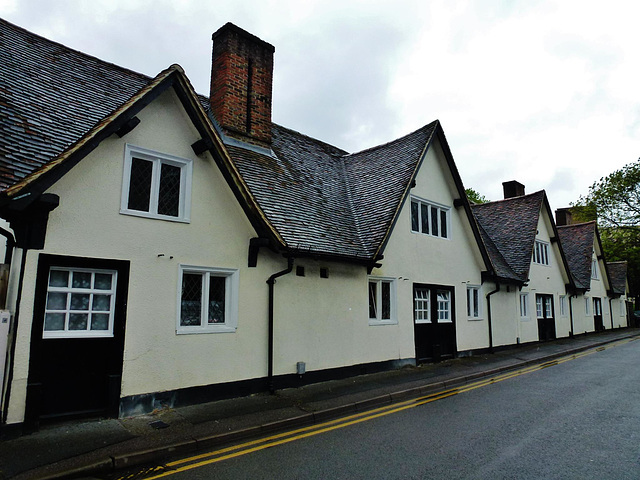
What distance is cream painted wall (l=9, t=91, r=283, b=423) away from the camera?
7004 millimetres

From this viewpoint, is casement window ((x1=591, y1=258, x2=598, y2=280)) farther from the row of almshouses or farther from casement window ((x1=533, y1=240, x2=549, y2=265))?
the row of almshouses

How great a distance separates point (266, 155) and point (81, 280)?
→ 7062 mm

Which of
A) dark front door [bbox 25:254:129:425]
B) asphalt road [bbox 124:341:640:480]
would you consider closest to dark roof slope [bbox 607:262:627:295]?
asphalt road [bbox 124:341:640:480]

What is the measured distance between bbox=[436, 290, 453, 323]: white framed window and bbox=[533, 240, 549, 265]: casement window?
31.0 feet

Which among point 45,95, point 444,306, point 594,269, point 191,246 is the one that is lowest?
point 444,306

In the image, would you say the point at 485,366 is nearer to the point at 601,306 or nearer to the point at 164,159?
the point at 164,159

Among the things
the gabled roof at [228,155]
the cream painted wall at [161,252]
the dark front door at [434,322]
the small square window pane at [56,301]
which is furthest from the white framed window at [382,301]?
the small square window pane at [56,301]

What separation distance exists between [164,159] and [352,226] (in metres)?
5.95

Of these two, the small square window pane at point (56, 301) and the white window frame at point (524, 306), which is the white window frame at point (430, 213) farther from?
the small square window pane at point (56, 301)

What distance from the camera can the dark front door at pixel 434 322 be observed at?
1390 cm

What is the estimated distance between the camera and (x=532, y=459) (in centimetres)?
563

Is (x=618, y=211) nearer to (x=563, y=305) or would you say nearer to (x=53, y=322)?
(x=563, y=305)

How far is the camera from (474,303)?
669 inches

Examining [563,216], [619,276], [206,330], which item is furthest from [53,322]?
[619,276]
